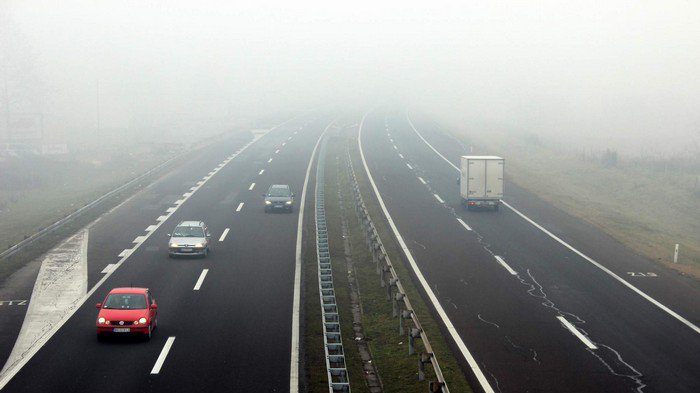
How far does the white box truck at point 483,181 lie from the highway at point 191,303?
31.5 ft

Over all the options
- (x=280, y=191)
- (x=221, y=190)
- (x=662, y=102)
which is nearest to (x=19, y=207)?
(x=221, y=190)

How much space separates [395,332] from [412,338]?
267cm

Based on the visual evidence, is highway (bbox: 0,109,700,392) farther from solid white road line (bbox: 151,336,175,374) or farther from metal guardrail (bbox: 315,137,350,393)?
metal guardrail (bbox: 315,137,350,393)

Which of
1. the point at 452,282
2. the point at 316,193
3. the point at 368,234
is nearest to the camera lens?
the point at 452,282

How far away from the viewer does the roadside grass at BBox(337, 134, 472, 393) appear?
58.9ft

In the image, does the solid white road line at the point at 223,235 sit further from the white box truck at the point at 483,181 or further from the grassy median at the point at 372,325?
the white box truck at the point at 483,181

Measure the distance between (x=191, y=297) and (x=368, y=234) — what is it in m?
10.2

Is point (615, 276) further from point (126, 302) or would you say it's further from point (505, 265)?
point (126, 302)

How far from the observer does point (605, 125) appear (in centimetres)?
11838

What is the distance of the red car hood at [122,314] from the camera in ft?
67.4

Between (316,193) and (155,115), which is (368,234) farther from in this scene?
(155,115)

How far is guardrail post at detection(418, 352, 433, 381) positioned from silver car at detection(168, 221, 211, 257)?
594 inches

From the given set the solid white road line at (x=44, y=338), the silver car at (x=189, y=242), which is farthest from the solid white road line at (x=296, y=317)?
the solid white road line at (x=44, y=338)

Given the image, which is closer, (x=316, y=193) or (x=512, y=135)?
(x=316, y=193)
